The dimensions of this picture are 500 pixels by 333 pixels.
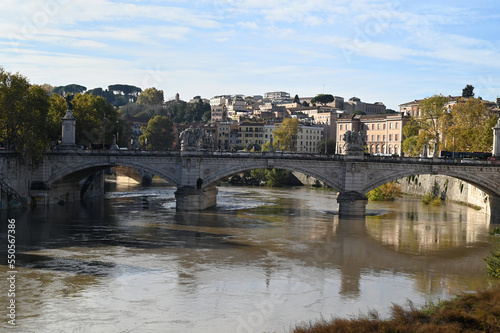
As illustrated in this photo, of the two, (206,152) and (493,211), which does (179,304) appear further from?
(493,211)

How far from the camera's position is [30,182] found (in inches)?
2206

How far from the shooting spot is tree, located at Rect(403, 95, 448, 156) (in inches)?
2940

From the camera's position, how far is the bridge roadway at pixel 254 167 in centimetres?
5300

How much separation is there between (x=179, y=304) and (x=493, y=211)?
38137 mm

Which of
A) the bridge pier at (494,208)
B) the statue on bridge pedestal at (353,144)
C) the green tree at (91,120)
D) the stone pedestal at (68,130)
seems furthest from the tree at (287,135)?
the bridge pier at (494,208)

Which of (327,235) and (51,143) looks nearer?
(327,235)

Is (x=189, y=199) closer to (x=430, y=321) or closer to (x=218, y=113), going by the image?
→ (x=430, y=321)

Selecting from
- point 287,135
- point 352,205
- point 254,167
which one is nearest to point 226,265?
point 352,205

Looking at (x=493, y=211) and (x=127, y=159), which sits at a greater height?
(x=127, y=159)

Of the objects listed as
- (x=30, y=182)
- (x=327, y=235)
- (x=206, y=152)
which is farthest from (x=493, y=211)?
(x=30, y=182)

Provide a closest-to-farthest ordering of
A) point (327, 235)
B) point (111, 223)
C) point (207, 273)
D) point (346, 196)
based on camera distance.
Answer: point (207, 273) < point (327, 235) < point (111, 223) < point (346, 196)

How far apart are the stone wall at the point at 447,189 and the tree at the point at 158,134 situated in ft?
171

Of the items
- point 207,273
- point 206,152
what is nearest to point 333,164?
point 206,152

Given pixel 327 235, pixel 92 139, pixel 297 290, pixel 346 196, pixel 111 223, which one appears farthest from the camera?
pixel 92 139
